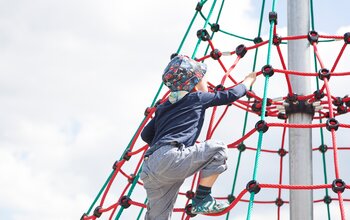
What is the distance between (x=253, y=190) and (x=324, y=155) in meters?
3.07

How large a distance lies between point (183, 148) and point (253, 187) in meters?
0.46

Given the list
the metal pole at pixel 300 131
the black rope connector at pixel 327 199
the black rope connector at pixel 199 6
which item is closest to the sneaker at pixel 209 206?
the metal pole at pixel 300 131

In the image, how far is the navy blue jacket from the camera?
11.8 feet

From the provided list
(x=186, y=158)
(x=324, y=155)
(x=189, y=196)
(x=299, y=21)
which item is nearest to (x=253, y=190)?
(x=186, y=158)

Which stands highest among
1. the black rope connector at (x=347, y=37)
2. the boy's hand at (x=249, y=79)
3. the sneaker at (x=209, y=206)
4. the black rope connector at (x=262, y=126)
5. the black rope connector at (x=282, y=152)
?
the black rope connector at (x=282, y=152)

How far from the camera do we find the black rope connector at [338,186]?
144 inches

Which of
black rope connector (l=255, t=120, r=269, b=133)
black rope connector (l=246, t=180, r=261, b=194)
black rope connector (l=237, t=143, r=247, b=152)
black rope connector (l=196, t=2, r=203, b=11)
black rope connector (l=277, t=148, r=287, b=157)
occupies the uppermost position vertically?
black rope connector (l=277, t=148, r=287, b=157)

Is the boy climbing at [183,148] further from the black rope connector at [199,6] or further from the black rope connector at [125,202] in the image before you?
the black rope connector at [199,6]

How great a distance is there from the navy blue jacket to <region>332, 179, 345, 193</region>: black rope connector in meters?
0.71

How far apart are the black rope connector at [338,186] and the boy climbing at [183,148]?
0.61 meters

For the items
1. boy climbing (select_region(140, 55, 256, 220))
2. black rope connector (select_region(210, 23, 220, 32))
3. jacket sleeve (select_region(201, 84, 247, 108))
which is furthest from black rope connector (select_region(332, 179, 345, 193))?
black rope connector (select_region(210, 23, 220, 32))

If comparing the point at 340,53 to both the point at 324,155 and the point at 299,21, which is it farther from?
the point at 324,155

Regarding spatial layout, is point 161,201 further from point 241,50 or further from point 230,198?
point 230,198

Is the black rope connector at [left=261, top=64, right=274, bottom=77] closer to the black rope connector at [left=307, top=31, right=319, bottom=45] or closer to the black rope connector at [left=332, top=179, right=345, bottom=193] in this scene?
the black rope connector at [left=307, top=31, right=319, bottom=45]
